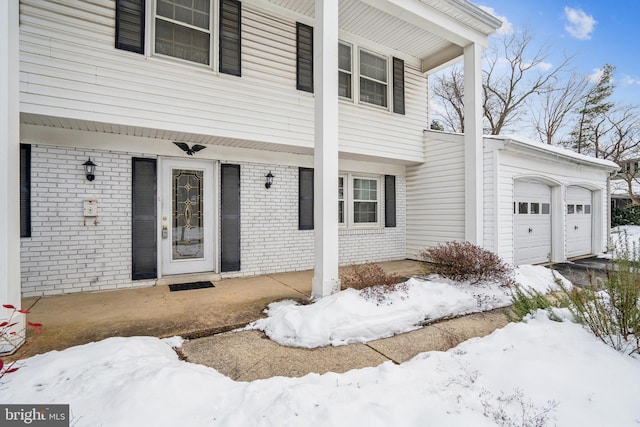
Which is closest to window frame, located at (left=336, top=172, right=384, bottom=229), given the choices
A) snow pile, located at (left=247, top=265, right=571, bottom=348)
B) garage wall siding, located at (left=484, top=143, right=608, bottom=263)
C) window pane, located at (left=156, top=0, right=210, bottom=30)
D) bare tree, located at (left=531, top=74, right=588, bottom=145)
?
garage wall siding, located at (left=484, top=143, right=608, bottom=263)

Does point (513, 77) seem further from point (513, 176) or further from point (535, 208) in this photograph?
point (513, 176)

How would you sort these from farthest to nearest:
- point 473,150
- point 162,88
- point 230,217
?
point 473,150 < point 230,217 < point 162,88

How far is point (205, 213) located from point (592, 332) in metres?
5.66

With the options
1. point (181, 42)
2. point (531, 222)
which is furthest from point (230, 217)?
point (531, 222)

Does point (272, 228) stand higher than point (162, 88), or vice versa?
point (162, 88)

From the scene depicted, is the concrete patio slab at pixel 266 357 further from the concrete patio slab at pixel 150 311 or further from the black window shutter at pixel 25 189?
the black window shutter at pixel 25 189

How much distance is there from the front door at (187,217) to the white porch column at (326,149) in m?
2.43

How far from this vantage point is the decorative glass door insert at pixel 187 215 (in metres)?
5.36

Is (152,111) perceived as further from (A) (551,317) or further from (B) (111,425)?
(A) (551,317)

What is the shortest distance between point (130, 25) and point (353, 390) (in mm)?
5592

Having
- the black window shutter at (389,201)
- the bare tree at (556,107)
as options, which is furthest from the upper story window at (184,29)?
the bare tree at (556,107)

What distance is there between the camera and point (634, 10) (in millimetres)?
13438

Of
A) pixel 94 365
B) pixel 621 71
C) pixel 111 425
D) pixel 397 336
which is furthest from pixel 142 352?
pixel 621 71

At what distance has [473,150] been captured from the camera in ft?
20.9
